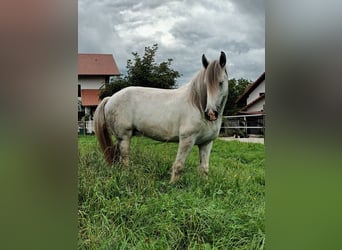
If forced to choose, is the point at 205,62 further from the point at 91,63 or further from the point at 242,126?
the point at 91,63

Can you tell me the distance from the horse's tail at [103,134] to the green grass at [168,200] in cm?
5

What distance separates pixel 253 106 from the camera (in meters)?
1.44

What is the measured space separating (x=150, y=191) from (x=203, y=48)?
0.65 meters

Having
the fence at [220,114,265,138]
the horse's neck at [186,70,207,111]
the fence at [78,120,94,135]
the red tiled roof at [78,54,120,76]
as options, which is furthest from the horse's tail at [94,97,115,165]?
the fence at [220,114,265,138]

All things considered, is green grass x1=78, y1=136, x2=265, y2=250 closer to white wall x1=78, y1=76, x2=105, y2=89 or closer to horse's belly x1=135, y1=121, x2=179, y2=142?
horse's belly x1=135, y1=121, x2=179, y2=142

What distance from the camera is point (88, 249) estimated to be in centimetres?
118

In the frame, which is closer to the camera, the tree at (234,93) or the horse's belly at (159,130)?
the tree at (234,93)

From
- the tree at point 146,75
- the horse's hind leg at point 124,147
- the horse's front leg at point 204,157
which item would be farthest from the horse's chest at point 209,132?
the horse's hind leg at point 124,147

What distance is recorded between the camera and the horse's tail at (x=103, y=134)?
5.32ft

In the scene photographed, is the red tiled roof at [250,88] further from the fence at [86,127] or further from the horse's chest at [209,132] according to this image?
the fence at [86,127]
